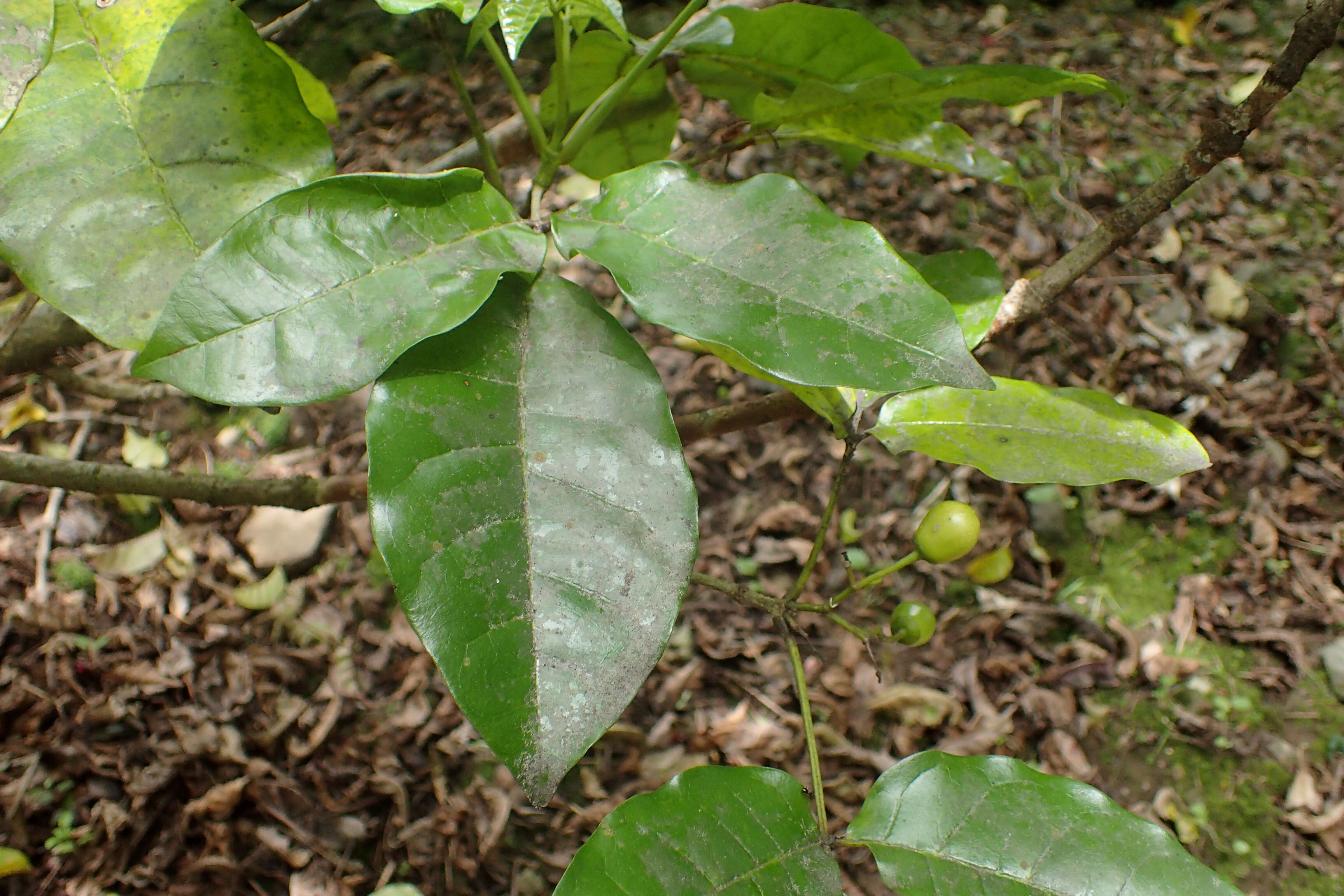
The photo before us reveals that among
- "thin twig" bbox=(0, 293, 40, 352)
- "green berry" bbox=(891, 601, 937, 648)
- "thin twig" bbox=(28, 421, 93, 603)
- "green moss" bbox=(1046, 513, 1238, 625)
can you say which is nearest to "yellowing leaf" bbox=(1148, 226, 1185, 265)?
"green moss" bbox=(1046, 513, 1238, 625)

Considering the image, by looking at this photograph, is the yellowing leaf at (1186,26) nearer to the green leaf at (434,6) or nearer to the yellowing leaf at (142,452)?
the green leaf at (434,6)

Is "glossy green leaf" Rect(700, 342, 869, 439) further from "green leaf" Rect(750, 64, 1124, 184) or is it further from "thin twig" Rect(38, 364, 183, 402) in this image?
"thin twig" Rect(38, 364, 183, 402)

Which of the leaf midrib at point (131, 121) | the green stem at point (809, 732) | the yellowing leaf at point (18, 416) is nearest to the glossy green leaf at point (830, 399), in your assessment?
the green stem at point (809, 732)

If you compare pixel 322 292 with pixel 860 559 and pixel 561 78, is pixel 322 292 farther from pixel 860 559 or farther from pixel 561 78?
pixel 860 559

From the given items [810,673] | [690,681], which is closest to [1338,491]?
[810,673]

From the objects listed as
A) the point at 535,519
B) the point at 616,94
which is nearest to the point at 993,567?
the point at 616,94

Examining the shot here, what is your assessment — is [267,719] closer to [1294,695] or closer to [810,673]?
[810,673]
